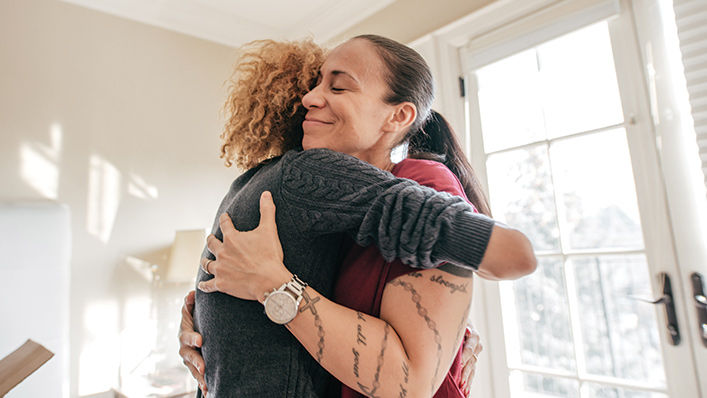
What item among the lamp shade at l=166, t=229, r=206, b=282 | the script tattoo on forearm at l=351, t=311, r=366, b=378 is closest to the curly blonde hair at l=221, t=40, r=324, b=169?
the script tattoo on forearm at l=351, t=311, r=366, b=378

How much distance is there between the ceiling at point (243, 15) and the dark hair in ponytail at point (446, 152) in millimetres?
1801

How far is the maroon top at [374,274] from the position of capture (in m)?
0.70

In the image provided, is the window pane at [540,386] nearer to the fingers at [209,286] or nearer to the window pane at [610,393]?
the window pane at [610,393]

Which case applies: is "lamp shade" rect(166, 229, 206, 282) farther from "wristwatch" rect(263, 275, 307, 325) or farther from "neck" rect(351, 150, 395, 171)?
"wristwatch" rect(263, 275, 307, 325)

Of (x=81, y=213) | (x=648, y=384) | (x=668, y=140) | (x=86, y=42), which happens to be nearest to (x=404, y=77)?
(x=668, y=140)

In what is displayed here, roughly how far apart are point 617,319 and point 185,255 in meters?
2.21

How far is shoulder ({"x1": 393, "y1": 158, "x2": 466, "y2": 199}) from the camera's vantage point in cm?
73

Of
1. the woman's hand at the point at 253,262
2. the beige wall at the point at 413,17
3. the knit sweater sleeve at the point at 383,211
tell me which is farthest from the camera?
the beige wall at the point at 413,17

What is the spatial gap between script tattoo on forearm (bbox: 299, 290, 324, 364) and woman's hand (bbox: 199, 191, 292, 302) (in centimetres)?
5

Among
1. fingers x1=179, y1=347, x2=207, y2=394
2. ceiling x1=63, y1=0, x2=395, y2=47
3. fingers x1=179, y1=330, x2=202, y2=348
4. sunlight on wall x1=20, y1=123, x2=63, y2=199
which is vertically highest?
ceiling x1=63, y1=0, x2=395, y2=47

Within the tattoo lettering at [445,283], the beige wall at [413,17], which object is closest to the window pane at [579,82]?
the beige wall at [413,17]

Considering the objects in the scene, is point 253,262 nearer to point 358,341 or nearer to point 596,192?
point 358,341

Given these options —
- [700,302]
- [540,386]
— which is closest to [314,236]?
[700,302]

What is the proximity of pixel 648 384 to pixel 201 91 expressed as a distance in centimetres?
301
